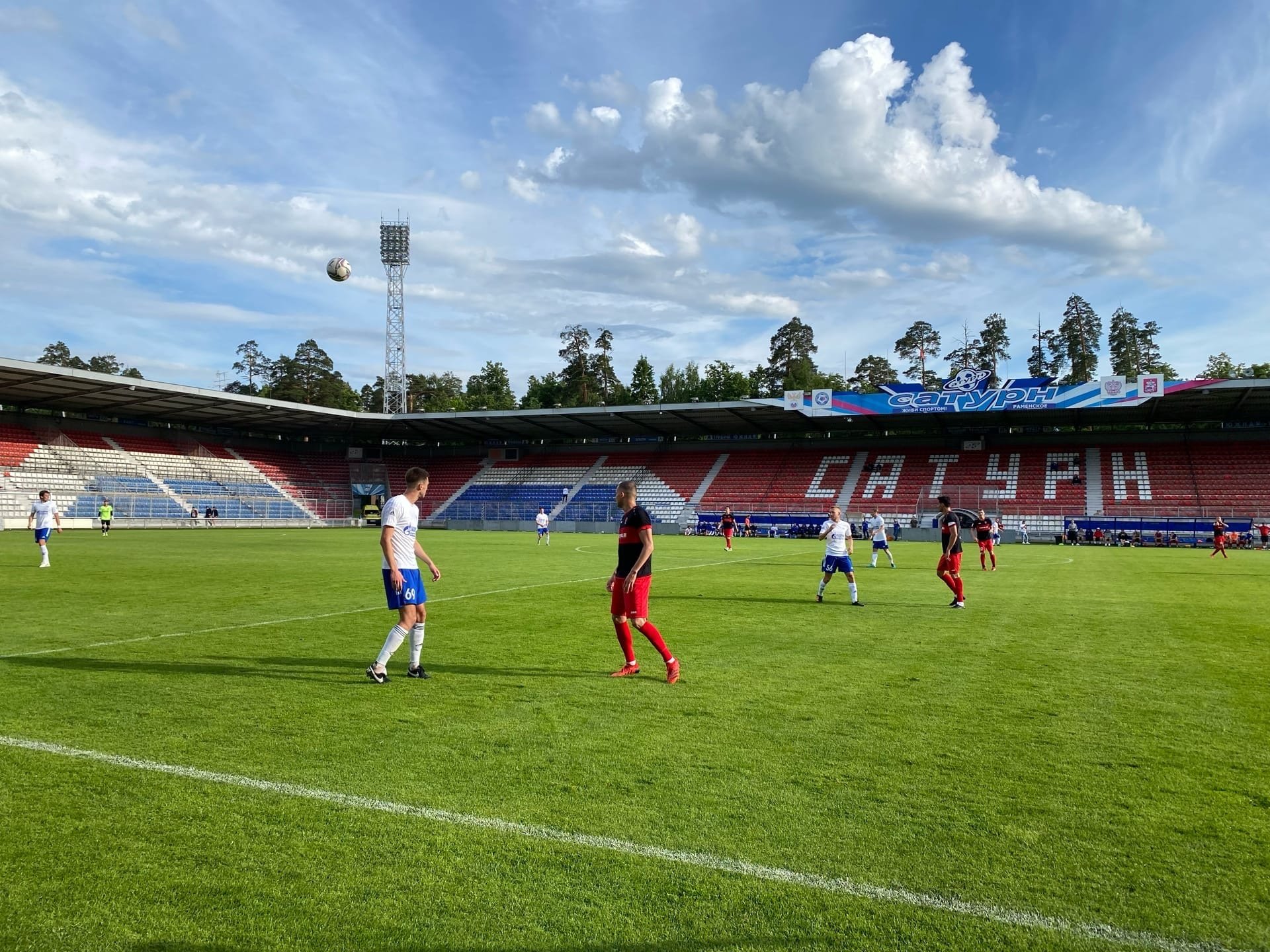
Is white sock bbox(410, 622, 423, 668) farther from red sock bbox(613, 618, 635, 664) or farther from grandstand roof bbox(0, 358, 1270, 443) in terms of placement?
grandstand roof bbox(0, 358, 1270, 443)

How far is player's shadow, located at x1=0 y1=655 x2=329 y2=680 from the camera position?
8.17 m

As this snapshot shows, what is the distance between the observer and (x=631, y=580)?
8406 millimetres

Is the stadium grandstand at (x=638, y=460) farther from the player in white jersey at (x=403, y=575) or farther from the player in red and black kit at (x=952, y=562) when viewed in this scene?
the player in white jersey at (x=403, y=575)

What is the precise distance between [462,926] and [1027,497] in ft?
171

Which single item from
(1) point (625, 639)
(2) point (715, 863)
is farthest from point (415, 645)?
(2) point (715, 863)

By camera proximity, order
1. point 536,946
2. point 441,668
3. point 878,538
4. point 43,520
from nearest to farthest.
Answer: point 536,946 → point 441,668 → point 43,520 → point 878,538

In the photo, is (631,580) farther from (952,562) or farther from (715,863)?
(952,562)

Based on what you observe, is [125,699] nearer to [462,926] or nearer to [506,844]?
[506,844]

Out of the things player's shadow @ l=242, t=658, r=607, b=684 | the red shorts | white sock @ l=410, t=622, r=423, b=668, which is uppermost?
the red shorts

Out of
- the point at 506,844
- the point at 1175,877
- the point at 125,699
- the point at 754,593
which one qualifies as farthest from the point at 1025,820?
the point at 754,593

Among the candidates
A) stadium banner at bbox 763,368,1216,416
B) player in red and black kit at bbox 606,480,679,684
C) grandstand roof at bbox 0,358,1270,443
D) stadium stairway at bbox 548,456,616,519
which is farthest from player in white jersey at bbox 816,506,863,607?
stadium stairway at bbox 548,456,616,519

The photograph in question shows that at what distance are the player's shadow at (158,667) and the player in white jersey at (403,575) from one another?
0.81m

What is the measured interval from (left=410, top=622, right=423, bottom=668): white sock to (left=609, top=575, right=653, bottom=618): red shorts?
196 cm

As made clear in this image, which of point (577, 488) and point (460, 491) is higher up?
point (577, 488)
